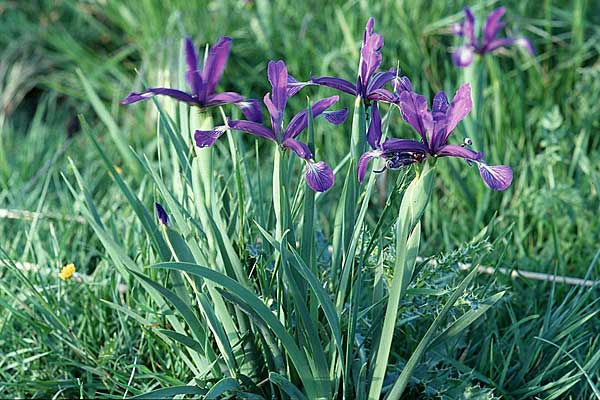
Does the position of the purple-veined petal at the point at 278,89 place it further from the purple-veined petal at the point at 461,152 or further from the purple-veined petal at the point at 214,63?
the purple-veined petal at the point at 461,152

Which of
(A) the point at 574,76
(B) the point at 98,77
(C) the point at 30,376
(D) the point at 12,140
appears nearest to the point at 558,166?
(A) the point at 574,76

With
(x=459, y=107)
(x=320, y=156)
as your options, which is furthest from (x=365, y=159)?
(x=320, y=156)

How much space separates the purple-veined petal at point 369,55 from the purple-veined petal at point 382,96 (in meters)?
0.02

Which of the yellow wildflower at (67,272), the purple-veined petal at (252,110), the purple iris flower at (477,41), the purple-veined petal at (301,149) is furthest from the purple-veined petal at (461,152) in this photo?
the purple iris flower at (477,41)

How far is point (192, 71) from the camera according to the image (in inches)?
51.2

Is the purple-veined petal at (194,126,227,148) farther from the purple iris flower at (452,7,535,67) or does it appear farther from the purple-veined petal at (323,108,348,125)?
the purple iris flower at (452,7,535,67)

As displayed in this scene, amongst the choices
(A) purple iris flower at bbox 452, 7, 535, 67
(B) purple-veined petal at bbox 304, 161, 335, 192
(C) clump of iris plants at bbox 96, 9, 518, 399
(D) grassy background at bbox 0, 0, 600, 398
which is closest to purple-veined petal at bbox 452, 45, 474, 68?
(A) purple iris flower at bbox 452, 7, 535, 67

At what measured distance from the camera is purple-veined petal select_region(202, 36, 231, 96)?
1293 millimetres

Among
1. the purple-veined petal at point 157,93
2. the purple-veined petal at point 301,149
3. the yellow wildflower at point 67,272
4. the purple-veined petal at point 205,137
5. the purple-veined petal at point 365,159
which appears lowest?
the yellow wildflower at point 67,272

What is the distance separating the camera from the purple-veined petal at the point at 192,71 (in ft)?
4.24

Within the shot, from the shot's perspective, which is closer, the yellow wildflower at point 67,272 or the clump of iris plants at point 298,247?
the clump of iris plants at point 298,247

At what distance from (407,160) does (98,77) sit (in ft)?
6.58

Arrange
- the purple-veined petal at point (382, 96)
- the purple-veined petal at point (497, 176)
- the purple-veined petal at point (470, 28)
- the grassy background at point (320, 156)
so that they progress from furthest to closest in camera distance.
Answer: the purple-veined petal at point (470, 28) < the grassy background at point (320, 156) < the purple-veined petal at point (382, 96) < the purple-veined petal at point (497, 176)

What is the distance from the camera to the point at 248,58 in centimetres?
286
